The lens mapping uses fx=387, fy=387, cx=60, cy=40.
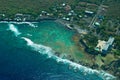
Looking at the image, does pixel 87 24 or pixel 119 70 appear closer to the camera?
pixel 119 70

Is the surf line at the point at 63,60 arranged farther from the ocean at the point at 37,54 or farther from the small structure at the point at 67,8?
the small structure at the point at 67,8

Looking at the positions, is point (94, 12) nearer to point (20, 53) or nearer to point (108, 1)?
point (108, 1)

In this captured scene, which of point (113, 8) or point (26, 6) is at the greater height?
point (26, 6)

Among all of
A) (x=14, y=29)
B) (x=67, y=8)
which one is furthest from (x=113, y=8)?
(x=14, y=29)

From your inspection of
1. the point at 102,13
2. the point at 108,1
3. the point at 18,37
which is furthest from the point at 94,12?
the point at 18,37

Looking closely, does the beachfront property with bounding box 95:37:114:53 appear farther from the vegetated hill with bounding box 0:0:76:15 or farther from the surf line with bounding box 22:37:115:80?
the vegetated hill with bounding box 0:0:76:15

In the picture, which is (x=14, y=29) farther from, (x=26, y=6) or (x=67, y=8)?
(x=67, y=8)
